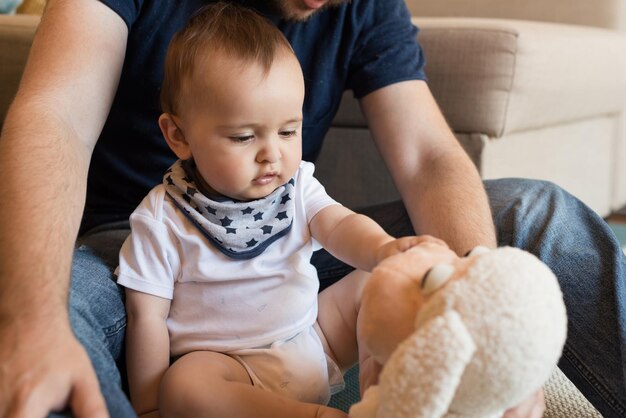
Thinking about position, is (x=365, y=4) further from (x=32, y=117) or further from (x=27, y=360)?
(x=27, y=360)

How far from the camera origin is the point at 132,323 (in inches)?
32.9

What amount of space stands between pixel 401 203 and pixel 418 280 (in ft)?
1.71

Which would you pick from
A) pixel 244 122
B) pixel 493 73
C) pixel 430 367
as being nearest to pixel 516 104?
pixel 493 73

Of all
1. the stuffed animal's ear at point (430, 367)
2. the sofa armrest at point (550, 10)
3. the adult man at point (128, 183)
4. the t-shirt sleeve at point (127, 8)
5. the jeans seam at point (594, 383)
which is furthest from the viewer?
the sofa armrest at point (550, 10)

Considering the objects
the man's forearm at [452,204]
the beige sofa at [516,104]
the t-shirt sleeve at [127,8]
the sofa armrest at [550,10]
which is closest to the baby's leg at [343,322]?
the man's forearm at [452,204]

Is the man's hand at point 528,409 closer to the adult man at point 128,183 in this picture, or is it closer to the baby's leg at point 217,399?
the adult man at point 128,183

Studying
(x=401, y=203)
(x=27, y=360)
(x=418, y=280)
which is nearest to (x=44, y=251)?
(x=27, y=360)

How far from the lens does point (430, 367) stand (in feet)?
1.64

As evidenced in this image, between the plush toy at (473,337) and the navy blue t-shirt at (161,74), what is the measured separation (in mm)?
596

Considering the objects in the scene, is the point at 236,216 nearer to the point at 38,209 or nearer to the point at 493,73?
the point at 38,209

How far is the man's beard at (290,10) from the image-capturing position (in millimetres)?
1048

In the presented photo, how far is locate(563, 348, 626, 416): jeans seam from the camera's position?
85 cm

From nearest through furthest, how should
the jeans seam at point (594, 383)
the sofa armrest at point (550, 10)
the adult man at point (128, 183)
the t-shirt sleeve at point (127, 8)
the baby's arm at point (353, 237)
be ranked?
the adult man at point (128, 183)
the baby's arm at point (353, 237)
the jeans seam at point (594, 383)
the t-shirt sleeve at point (127, 8)
the sofa armrest at point (550, 10)

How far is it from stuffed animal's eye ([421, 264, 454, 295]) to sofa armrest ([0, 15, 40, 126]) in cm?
112
